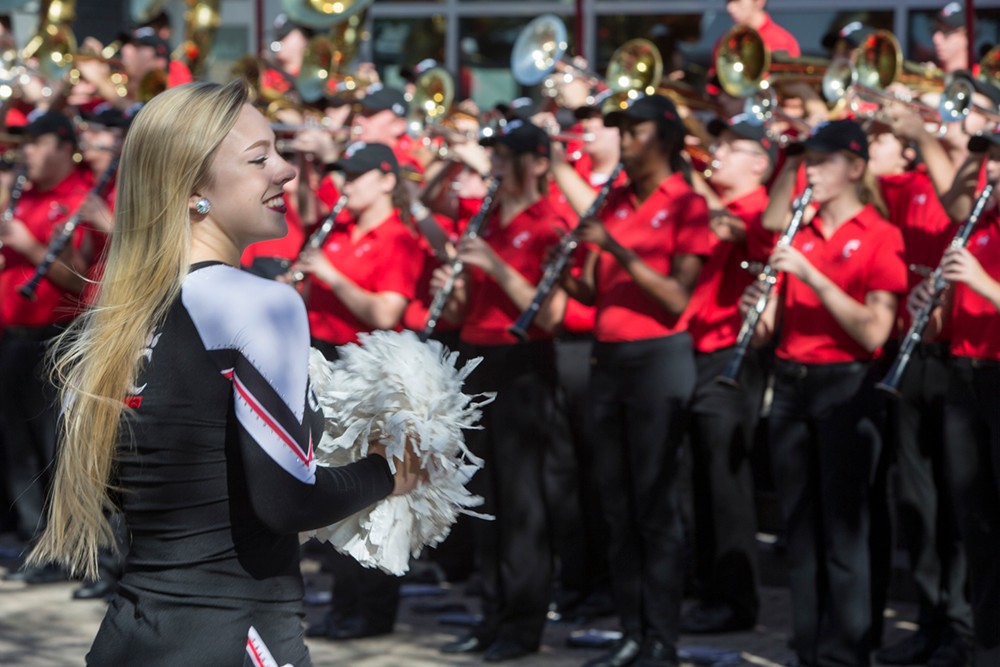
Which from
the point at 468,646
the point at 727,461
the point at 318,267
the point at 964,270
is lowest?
the point at 468,646

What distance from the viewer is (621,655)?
19.3 feet

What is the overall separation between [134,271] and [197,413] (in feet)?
0.89

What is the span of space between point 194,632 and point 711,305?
447cm

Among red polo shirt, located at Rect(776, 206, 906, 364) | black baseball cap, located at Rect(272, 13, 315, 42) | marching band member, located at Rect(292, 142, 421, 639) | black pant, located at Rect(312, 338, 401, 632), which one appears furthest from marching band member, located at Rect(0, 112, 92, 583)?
red polo shirt, located at Rect(776, 206, 906, 364)

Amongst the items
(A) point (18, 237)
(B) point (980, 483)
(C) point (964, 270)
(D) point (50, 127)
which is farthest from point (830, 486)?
(D) point (50, 127)

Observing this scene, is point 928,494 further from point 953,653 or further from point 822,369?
point 822,369

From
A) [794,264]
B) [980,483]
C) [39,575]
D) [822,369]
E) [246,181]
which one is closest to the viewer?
[246,181]

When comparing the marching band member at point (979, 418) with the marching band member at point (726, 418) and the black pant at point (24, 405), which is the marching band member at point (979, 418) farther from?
the black pant at point (24, 405)

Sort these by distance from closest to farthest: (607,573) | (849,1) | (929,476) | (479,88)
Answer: (929,476)
(607,573)
(849,1)
(479,88)

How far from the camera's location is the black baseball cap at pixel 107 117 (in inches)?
328

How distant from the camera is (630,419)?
589 centimetres

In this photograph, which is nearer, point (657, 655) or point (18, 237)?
point (657, 655)

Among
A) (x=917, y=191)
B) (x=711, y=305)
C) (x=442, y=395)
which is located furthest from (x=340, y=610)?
(x=442, y=395)

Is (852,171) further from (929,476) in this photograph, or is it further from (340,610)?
(340,610)
